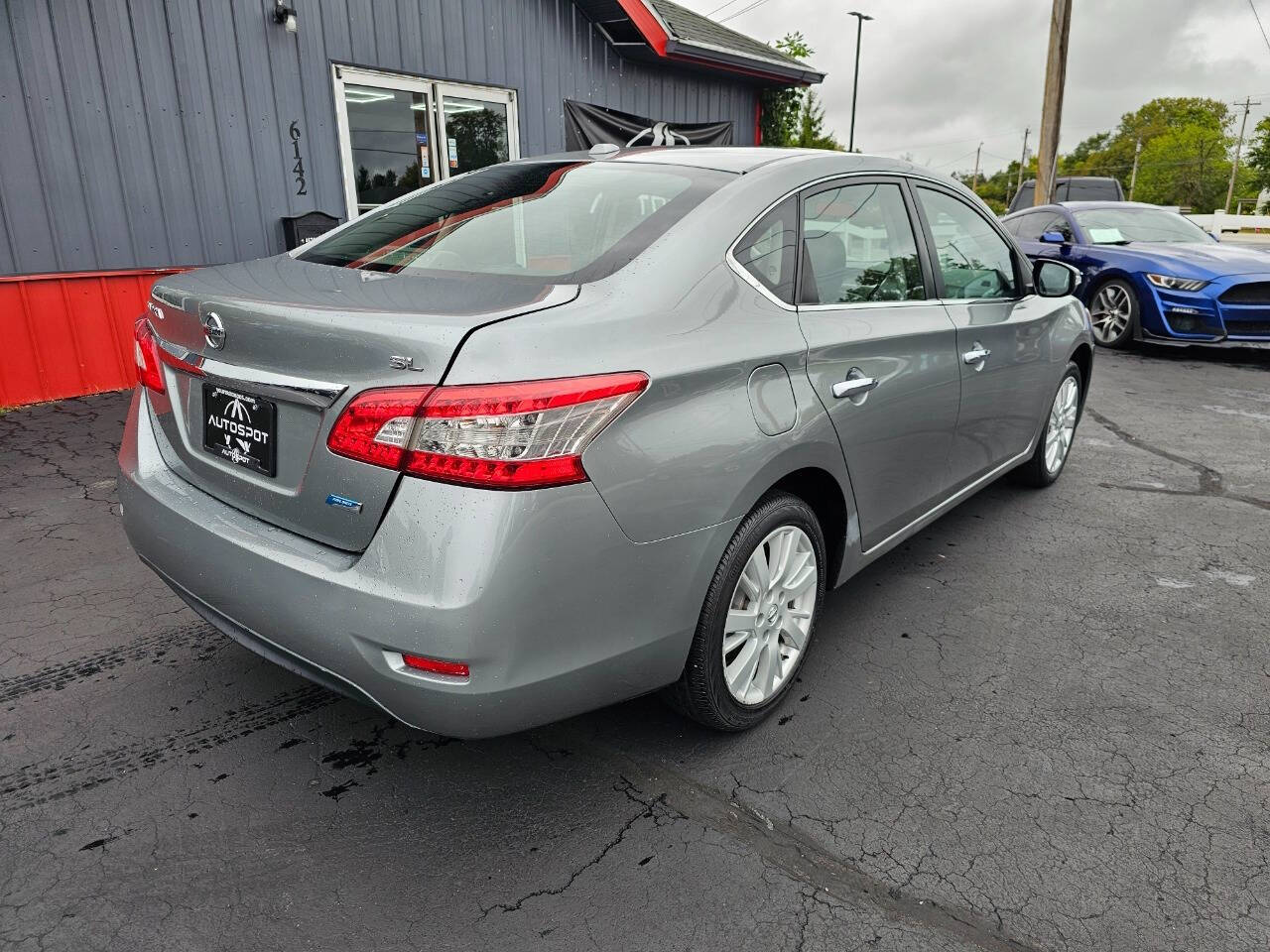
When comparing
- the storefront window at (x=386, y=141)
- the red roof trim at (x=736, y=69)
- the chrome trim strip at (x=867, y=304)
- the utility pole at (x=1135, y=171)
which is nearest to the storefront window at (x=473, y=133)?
the storefront window at (x=386, y=141)

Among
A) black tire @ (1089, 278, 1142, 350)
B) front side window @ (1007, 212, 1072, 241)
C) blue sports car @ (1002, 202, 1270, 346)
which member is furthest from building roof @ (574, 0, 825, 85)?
black tire @ (1089, 278, 1142, 350)

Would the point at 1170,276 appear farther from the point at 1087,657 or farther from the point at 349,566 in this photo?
the point at 349,566

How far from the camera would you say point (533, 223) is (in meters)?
2.51

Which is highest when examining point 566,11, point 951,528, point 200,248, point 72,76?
point 566,11

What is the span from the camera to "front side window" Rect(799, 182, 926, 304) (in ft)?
8.39

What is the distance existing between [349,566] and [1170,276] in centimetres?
870

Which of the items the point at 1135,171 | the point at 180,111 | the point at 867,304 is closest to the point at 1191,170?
the point at 1135,171

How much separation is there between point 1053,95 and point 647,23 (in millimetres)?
9131

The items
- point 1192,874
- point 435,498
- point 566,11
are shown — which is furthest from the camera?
point 566,11

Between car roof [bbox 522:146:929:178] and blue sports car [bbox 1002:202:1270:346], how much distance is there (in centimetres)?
612

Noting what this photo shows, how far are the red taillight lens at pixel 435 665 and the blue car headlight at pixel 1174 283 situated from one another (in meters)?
8.60

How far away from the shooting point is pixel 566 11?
28.6 feet

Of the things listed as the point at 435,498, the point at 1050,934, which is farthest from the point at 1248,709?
the point at 435,498

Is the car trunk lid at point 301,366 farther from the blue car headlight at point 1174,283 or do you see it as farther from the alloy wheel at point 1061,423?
the blue car headlight at point 1174,283
